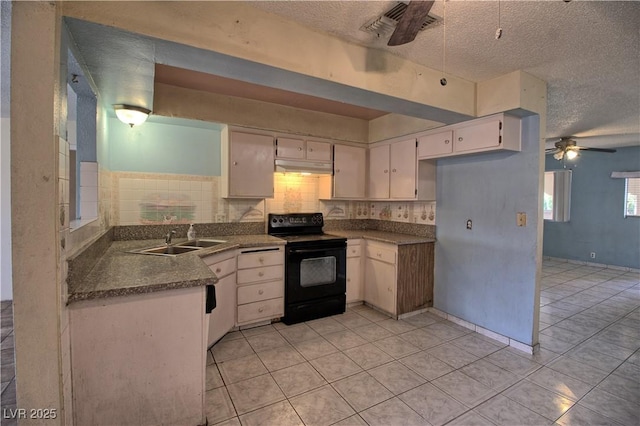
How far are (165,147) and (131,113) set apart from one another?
2.25ft

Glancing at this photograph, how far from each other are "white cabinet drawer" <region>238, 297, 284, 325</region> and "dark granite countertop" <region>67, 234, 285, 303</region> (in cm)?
82

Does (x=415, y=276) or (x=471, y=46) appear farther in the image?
(x=415, y=276)

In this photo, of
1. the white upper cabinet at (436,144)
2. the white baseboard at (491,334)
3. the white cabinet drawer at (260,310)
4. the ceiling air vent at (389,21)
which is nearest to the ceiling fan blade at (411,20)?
the ceiling air vent at (389,21)

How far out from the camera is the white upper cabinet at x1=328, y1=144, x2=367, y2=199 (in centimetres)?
396

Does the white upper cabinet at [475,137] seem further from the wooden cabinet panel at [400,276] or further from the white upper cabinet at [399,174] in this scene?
the wooden cabinet panel at [400,276]

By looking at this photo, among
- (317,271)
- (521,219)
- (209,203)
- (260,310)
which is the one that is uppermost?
(209,203)

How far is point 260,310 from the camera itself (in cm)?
317

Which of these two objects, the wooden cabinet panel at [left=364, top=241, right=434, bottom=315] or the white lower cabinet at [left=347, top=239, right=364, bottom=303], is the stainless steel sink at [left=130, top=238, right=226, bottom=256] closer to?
the white lower cabinet at [left=347, top=239, right=364, bottom=303]

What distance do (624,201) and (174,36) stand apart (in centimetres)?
779

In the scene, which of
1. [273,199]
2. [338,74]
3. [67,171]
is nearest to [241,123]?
[273,199]

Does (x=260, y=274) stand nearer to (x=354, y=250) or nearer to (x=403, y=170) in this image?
(x=354, y=250)

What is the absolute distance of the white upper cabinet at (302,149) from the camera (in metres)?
3.56

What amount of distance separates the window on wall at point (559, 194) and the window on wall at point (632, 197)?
863mm

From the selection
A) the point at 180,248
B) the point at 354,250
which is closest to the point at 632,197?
the point at 354,250
